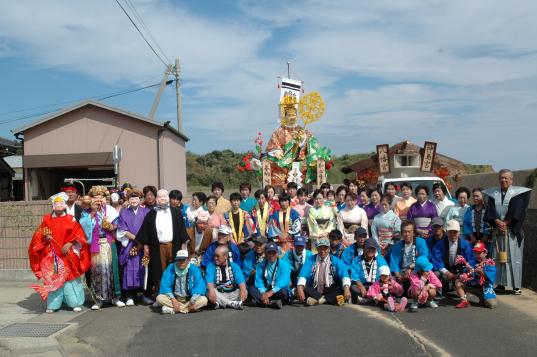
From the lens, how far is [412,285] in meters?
6.67

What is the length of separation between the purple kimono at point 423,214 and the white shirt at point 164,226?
366 cm

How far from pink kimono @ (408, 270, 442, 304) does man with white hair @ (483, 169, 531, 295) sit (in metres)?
1.22

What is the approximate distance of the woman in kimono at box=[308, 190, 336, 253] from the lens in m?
8.08

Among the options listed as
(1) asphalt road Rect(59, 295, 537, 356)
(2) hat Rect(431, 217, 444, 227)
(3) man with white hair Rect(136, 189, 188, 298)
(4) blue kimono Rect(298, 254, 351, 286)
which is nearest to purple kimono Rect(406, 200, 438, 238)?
(2) hat Rect(431, 217, 444, 227)

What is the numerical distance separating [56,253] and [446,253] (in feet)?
17.6

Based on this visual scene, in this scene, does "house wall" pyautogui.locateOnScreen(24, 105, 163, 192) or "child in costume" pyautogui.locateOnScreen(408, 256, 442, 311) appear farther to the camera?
"house wall" pyautogui.locateOnScreen(24, 105, 163, 192)

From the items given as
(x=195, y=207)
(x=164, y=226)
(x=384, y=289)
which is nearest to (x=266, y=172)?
(x=195, y=207)

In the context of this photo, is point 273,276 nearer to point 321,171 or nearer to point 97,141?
point 321,171

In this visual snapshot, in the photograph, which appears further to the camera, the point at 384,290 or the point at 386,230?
the point at 386,230

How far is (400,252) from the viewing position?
283 inches

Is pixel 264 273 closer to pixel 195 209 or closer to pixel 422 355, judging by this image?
pixel 195 209

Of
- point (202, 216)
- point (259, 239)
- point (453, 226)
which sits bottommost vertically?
point (259, 239)

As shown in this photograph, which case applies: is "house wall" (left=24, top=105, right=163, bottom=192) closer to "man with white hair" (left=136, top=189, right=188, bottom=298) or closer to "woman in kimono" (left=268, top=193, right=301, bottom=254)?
"woman in kimono" (left=268, top=193, right=301, bottom=254)

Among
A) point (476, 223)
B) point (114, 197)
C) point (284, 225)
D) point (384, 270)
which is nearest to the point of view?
point (384, 270)
